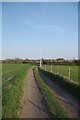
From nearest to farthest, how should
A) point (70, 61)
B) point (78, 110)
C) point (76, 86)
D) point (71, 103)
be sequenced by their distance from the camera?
point (78, 110) < point (71, 103) < point (76, 86) < point (70, 61)

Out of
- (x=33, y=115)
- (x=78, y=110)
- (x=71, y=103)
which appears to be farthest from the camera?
(x=71, y=103)

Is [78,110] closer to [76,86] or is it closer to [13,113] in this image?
[13,113]

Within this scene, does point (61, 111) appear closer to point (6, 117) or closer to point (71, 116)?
point (71, 116)

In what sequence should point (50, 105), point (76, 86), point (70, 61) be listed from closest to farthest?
1. point (50, 105)
2. point (76, 86)
3. point (70, 61)

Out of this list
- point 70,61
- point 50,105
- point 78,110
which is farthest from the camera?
point 70,61

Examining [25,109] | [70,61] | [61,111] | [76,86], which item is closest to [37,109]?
[25,109]

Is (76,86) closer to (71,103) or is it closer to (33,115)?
(71,103)

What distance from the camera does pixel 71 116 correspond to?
868cm

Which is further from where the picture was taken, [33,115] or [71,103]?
[71,103]

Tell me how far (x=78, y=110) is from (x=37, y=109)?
1.73m

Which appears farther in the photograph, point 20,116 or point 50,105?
point 50,105

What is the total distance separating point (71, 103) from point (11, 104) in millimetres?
2943

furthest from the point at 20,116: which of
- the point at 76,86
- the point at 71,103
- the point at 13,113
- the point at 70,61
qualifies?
→ the point at 70,61

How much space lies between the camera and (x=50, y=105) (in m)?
10.5
